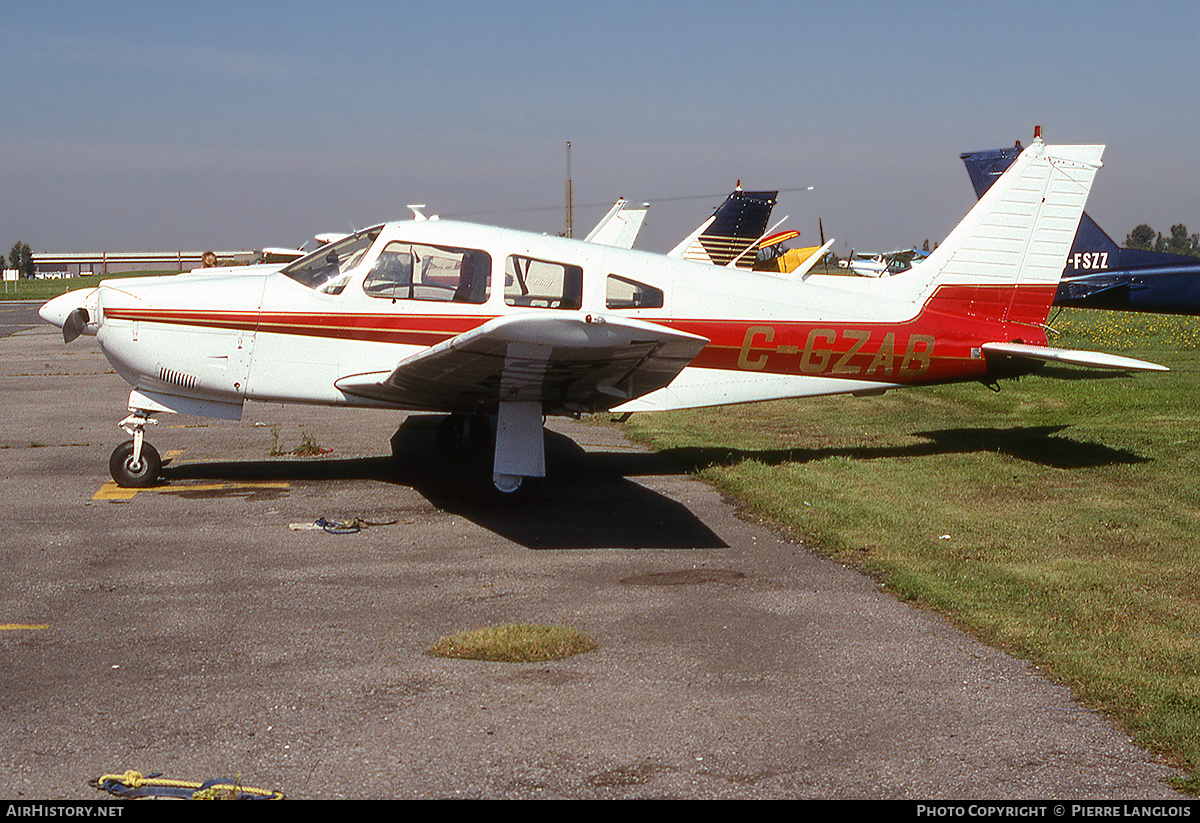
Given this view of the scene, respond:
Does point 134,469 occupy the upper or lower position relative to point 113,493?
upper

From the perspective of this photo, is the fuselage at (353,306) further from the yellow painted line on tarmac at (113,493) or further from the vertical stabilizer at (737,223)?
the vertical stabilizer at (737,223)

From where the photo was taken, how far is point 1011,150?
19.1 meters

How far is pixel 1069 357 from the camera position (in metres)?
9.22

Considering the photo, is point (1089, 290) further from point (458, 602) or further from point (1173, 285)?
point (458, 602)

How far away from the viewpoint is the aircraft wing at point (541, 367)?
6434mm

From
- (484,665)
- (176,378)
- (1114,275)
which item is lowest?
(484,665)

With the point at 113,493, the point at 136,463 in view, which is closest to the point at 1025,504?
the point at 136,463

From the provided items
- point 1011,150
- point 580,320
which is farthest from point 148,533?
point 1011,150

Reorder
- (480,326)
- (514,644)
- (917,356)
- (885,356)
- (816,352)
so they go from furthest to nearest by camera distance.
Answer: (917,356) → (885,356) → (816,352) → (480,326) → (514,644)

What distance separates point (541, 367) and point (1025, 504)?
4.17 m

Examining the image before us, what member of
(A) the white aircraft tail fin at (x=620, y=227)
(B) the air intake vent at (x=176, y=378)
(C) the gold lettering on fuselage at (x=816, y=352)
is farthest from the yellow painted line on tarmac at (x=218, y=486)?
(A) the white aircraft tail fin at (x=620, y=227)

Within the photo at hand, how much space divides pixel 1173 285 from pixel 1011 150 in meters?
3.86

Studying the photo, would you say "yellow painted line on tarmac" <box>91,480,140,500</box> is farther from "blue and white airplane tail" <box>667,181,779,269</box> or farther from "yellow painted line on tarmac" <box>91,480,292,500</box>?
"blue and white airplane tail" <box>667,181,779,269</box>

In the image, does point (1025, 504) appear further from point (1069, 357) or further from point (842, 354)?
point (842, 354)
